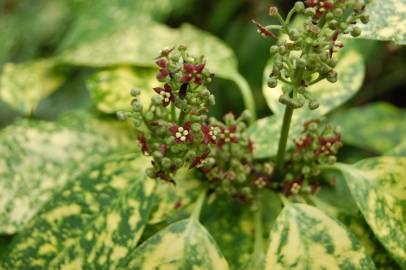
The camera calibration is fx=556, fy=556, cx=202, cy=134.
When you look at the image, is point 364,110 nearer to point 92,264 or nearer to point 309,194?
point 309,194

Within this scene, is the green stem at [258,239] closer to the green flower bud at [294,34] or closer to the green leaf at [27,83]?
the green flower bud at [294,34]

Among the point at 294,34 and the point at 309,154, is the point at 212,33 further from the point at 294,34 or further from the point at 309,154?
the point at 294,34


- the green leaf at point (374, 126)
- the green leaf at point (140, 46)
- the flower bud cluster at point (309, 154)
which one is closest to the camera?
the flower bud cluster at point (309, 154)

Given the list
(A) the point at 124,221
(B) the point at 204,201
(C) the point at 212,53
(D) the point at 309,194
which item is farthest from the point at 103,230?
(C) the point at 212,53

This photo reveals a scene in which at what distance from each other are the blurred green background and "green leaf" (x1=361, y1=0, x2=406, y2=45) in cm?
86

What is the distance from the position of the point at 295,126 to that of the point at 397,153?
0.77 feet

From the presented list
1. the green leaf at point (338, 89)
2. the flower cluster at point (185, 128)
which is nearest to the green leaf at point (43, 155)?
the flower cluster at point (185, 128)

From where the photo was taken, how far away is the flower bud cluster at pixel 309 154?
1.10 m

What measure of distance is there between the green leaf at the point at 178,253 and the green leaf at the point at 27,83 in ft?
2.21

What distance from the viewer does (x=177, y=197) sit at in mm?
1185

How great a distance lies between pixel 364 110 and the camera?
1785 mm

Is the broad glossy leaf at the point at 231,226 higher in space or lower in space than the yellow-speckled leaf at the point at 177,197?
lower

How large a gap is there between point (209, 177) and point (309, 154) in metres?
0.21

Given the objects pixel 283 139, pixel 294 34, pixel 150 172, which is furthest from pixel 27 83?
pixel 294 34
